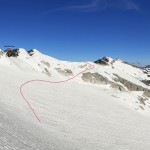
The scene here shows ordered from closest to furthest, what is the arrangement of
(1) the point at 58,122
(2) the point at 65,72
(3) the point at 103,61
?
(1) the point at 58,122 → (2) the point at 65,72 → (3) the point at 103,61

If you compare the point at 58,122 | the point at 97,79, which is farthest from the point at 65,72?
the point at 58,122

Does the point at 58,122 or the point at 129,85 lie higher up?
the point at 129,85

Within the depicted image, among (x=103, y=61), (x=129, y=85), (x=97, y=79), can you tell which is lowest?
(x=97, y=79)

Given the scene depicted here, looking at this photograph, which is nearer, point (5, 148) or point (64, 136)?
point (5, 148)

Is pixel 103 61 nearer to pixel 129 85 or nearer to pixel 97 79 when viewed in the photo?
pixel 129 85

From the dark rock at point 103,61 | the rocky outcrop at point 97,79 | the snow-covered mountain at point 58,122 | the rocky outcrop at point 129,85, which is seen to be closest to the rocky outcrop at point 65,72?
the rocky outcrop at point 97,79

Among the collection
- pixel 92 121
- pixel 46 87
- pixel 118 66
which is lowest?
pixel 92 121

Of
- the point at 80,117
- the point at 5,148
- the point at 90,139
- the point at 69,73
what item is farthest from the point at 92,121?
the point at 69,73

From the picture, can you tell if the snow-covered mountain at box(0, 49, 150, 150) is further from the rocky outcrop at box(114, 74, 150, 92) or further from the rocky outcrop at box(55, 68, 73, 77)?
the rocky outcrop at box(114, 74, 150, 92)

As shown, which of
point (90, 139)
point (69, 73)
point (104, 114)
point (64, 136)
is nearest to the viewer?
point (64, 136)

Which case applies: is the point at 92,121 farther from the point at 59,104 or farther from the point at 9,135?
the point at 9,135
